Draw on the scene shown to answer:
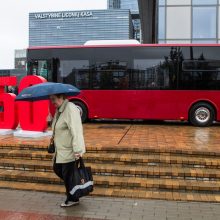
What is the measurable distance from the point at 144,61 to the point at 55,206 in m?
8.77

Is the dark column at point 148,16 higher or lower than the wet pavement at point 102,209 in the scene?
higher

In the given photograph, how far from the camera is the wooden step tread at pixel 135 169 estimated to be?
295 inches

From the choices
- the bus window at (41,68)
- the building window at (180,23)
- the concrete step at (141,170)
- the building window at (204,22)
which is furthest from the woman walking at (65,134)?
the building window at (204,22)

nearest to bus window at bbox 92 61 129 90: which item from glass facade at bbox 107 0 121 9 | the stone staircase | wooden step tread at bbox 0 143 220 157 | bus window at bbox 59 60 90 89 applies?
bus window at bbox 59 60 90 89

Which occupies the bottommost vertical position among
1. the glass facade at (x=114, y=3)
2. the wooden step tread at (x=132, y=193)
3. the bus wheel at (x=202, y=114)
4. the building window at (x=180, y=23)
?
the wooden step tread at (x=132, y=193)

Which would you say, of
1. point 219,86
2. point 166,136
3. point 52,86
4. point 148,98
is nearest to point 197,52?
point 219,86

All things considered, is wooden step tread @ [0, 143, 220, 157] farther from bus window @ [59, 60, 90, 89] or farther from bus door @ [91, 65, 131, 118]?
bus window @ [59, 60, 90, 89]

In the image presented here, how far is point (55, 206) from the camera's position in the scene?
6.53 m

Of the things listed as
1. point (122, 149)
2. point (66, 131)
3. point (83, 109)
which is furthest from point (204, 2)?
point (66, 131)

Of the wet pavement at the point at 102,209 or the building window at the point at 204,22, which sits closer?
the wet pavement at the point at 102,209

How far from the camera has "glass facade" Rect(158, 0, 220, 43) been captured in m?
26.4

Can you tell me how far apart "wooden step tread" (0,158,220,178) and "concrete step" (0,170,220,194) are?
11 cm

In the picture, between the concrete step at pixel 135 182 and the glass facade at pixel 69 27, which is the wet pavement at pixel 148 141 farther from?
the glass facade at pixel 69 27

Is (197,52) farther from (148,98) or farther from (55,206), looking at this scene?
(55,206)
